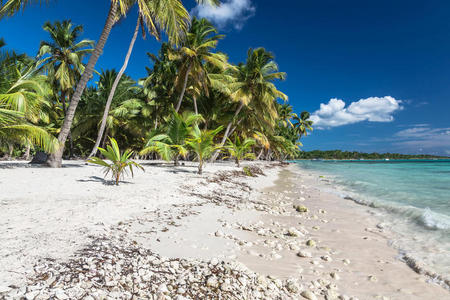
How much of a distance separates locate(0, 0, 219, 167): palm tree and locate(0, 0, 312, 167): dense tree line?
3 cm

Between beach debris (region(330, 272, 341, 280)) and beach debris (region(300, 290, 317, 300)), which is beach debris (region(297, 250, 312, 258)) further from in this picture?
beach debris (region(300, 290, 317, 300))

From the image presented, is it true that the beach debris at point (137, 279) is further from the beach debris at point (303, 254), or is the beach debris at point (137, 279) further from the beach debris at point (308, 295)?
the beach debris at point (303, 254)

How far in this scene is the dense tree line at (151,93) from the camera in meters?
7.20

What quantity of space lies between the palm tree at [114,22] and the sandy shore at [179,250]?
12.4 ft

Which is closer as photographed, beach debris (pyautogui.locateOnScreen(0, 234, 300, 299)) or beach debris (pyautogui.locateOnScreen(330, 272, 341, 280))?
beach debris (pyautogui.locateOnScreen(0, 234, 300, 299))

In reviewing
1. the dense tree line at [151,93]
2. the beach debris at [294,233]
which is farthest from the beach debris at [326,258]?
the dense tree line at [151,93]

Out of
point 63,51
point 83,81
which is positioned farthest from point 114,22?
point 63,51

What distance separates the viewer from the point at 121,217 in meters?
3.35

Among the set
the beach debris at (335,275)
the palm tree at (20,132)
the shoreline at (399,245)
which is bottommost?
the shoreline at (399,245)

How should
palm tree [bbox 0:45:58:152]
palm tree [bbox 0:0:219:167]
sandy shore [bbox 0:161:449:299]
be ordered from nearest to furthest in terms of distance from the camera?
1. sandy shore [bbox 0:161:449:299]
2. palm tree [bbox 0:45:58:152]
3. palm tree [bbox 0:0:219:167]

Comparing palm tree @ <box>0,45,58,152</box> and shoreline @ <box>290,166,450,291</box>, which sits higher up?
palm tree @ <box>0,45,58,152</box>

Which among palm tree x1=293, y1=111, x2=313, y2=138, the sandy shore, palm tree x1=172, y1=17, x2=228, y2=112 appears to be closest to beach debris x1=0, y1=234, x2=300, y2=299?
the sandy shore

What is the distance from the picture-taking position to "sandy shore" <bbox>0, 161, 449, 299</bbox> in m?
1.69

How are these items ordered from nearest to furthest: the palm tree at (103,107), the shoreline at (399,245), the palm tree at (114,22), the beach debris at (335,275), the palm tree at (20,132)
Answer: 1. the beach debris at (335,275)
2. the shoreline at (399,245)
3. the palm tree at (20,132)
4. the palm tree at (114,22)
5. the palm tree at (103,107)
